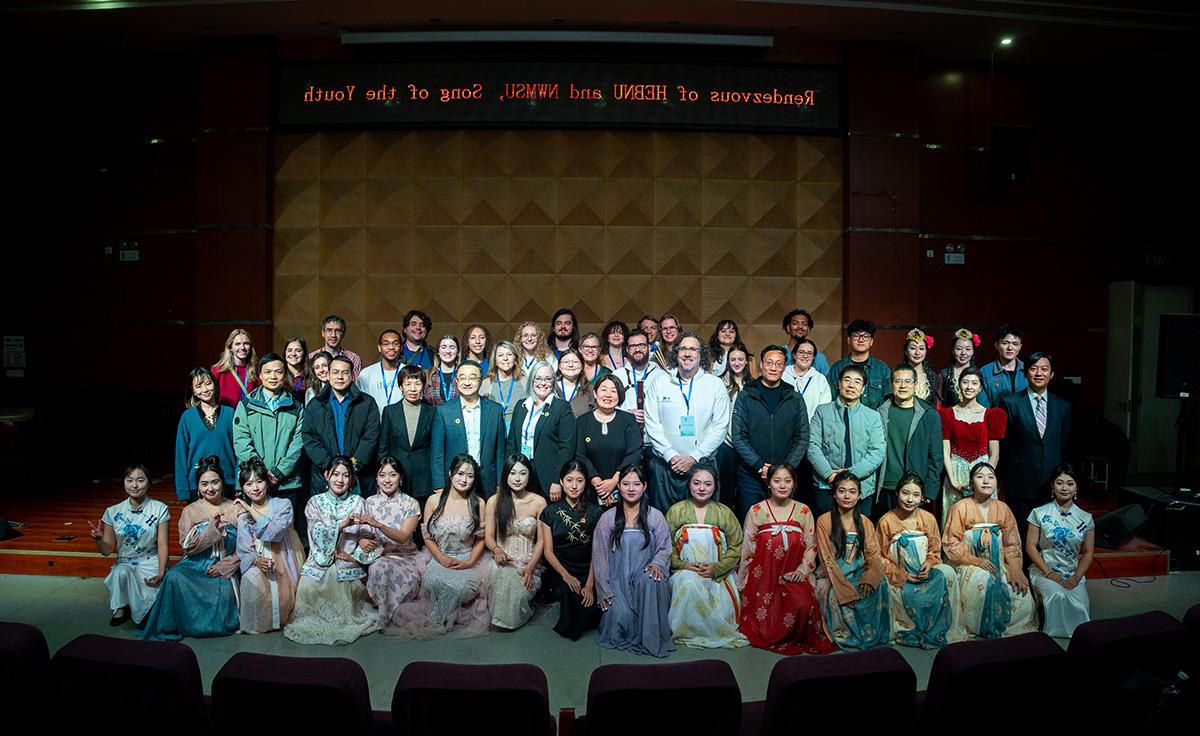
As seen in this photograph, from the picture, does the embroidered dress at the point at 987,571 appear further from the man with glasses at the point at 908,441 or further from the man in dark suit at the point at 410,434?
the man in dark suit at the point at 410,434

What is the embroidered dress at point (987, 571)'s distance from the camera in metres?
4.34

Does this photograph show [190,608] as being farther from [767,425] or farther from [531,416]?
[767,425]

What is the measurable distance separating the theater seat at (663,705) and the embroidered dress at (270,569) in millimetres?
3015

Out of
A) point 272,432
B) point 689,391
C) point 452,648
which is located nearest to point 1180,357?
point 689,391

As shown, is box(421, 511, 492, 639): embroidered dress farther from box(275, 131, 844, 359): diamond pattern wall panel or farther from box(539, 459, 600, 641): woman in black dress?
box(275, 131, 844, 359): diamond pattern wall panel

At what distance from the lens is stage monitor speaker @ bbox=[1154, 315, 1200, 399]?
5.96 m

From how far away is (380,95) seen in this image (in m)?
7.29

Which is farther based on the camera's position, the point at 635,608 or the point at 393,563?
the point at 393,563

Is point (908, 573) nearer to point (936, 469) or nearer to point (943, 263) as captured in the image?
point (936, 469)

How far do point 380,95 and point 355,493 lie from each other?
431 centimetres

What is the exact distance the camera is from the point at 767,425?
4.85m

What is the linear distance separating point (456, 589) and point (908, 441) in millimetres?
2881

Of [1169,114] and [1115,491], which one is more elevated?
[1169,114]

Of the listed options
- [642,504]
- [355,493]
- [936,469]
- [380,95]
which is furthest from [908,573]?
[380,95]
